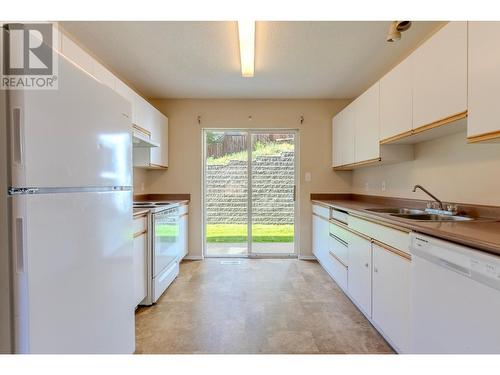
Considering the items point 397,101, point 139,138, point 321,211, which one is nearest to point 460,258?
point 397,101

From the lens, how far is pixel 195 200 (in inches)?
158

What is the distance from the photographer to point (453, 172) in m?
2.07

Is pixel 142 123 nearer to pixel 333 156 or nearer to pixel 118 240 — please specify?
pixel 118 240

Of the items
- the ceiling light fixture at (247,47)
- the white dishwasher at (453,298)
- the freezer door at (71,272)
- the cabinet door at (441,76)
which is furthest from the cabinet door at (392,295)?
the ceiling light fixture at (247,47)

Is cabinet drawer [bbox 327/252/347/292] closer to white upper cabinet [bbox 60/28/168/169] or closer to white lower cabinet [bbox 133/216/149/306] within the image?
white lower cabinet [bbox 133/216/149/306]

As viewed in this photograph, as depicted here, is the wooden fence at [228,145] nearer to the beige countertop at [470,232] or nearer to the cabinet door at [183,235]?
the cabinet door at [183,235]

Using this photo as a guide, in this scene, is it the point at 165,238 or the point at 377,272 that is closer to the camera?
the point at 377,272

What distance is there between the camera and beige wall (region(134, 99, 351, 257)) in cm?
400

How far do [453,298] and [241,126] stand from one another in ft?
10.9

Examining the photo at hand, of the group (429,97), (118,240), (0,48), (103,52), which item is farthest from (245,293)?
(103,52)

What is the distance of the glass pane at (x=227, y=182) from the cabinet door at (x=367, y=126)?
68.2 inches

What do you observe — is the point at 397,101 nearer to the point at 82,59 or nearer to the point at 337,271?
the point at 337,271

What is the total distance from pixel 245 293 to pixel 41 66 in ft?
8.03
